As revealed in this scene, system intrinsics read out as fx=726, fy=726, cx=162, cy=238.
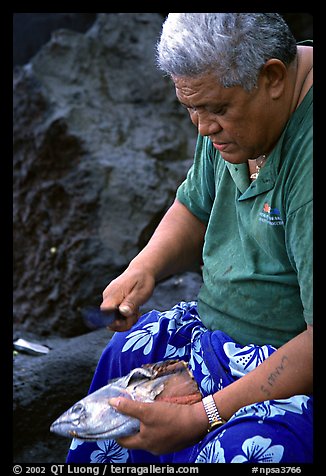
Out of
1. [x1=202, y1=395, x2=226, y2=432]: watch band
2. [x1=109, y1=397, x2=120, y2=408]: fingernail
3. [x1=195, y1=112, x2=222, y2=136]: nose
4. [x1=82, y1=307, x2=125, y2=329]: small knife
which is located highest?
[x1=195, y1=112, x2=222, y2=136]: nose

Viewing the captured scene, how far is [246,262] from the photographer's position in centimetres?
192

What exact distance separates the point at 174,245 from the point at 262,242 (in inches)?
18.0

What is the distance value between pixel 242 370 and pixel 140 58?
277 centimetres

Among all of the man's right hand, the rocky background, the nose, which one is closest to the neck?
the nose

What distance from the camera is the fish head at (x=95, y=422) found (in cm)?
175

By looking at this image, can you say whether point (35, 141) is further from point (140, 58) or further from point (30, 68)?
point (140, 58)

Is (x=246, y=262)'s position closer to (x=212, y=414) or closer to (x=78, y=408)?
(x=212, y=414)

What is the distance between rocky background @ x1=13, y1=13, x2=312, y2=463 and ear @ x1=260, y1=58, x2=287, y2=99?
2002mm

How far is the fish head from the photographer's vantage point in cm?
175

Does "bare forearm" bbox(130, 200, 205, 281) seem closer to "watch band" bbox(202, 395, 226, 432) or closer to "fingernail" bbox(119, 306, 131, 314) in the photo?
"fingernail" bbox(119, 306, 131, 314)

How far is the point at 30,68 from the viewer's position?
418 cm

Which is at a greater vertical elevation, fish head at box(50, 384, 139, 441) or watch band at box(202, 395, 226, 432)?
watch band at box(202, 395, 226, 432)

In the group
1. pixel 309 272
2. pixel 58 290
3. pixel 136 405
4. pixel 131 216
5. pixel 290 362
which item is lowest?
pixel 58 290
